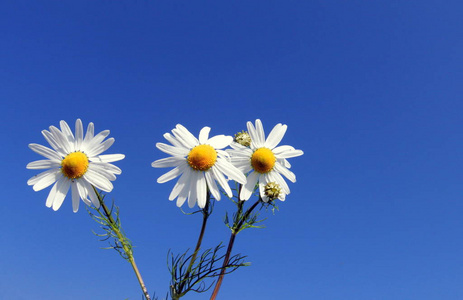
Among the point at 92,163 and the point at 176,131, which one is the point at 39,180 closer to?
the point at 92,163

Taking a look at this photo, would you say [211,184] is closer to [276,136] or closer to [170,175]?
[170,175]

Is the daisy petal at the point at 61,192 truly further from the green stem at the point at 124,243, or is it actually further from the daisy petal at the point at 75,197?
the green stem at the point at 124,243

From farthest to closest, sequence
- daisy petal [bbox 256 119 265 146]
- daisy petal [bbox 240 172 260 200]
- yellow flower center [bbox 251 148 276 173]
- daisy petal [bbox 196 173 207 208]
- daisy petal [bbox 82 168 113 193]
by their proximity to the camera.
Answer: daisy petal [bbox 256 119 265 146] < yellow flower center [bbox 251 148 276 173] < daisy petal [bbox 240 172 260 200] < daisy petal [bbox 82 168 113 193] < daisy petal [bbox 196 173 207 208]

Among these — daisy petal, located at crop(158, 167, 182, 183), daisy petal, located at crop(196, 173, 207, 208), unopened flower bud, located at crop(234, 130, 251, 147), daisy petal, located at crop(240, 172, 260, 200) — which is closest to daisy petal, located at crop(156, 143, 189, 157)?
daisy petal, located at crop(158, 167, 182, 183)

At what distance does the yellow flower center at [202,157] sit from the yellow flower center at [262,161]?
0.55m

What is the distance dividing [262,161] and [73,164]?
1.70m

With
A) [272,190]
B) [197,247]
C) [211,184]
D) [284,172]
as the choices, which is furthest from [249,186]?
[197,247]

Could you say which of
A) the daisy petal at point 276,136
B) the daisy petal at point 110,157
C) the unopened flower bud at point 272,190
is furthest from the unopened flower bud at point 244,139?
the daisy petal at point 110,157

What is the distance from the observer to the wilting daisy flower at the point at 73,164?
3256 mm

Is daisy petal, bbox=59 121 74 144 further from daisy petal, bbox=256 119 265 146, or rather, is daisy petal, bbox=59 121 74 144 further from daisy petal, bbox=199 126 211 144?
daisy petal, bbox=256 119 265 146

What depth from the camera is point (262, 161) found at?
3.62 metres

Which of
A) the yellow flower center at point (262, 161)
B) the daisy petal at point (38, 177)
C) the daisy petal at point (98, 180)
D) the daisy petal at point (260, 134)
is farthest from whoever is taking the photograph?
the daisy petal at point (260, 134)

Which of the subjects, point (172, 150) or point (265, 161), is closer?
point (172, 150)

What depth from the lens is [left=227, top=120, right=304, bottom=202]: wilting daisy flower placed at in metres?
3.55
